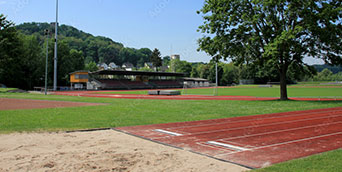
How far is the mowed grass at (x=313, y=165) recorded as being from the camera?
5004mm

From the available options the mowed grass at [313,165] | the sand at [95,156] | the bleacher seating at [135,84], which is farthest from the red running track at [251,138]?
the bleacher seating at [135,84]

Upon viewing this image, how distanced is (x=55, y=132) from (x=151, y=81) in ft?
246

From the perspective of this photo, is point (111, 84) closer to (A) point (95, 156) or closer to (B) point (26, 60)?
(B) point (26, 60)

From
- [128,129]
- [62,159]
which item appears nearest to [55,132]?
[128,129]

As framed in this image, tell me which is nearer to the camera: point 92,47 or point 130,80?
point 130,80

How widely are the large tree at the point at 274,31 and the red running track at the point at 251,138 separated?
11.2m

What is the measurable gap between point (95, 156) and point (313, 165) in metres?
4.73

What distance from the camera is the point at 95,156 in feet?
20.5

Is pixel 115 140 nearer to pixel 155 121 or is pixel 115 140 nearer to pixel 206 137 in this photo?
pixel 206 137

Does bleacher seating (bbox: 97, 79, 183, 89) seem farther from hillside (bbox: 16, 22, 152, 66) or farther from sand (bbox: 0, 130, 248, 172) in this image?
hillside (bbox: 16, 22, 152, 66)

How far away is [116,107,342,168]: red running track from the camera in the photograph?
21.1ft

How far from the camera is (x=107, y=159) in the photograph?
600 centimetres

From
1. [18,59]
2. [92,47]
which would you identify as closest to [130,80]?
[18,59]

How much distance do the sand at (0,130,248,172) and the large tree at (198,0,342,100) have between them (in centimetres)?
1623
